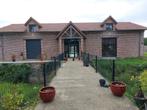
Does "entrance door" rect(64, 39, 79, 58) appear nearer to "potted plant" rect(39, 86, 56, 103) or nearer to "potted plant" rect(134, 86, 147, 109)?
"potted plant" rect(39, 86, 56, 103)

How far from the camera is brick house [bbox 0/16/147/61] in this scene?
111 feet

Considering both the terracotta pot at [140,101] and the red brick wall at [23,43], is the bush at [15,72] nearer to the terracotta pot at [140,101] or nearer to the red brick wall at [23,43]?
the red brick wall at [23,43]

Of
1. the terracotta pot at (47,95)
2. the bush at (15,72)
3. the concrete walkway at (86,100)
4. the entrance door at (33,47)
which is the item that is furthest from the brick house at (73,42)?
the terracotta pot at (47,95)

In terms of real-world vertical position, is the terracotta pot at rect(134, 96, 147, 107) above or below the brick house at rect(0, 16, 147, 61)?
below

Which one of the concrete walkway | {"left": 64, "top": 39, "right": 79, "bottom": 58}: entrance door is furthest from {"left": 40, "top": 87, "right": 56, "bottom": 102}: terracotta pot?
{"left": 64, "top": 39, "right": 79, "bottom": 58}: entrance door

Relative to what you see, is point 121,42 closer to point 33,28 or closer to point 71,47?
point 71,47

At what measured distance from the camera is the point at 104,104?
8.30 meters

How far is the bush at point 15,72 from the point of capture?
2111cm

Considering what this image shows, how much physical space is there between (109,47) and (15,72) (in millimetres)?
16964

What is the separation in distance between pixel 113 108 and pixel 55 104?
2.12m

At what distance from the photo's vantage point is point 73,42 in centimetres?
3325

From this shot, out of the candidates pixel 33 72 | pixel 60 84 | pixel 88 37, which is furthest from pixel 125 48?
pixel 60 84

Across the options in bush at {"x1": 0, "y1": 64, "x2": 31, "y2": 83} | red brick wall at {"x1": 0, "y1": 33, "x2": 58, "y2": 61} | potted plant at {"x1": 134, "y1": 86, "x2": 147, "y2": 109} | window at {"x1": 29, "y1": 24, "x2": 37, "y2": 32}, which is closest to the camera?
potted plant at {"x1": 134, "y1": 86, "x2": 147, "y2": 109}

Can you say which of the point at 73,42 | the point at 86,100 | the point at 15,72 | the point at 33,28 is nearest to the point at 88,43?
the point at 73,42
